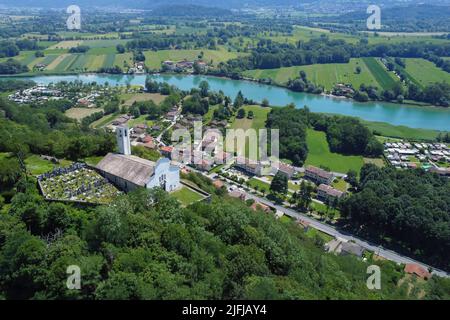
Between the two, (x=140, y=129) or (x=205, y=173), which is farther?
(x=140, y=129)

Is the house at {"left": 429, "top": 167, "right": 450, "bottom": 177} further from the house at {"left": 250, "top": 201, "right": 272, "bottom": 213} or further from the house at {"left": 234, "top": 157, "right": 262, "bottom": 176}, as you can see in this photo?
the house at {"left": 250, "top": 201, "right": 272, "bottom": 213}

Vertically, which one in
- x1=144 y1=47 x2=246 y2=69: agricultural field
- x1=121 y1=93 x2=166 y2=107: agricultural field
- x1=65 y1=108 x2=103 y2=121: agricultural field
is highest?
x1=144 y1=47 x2=246 y2=69: agricultural field

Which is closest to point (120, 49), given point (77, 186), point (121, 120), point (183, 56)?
point (183, 56)

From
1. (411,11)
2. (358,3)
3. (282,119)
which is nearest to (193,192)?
(282,119)

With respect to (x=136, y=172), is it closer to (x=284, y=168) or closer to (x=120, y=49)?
(x=284, y=168)

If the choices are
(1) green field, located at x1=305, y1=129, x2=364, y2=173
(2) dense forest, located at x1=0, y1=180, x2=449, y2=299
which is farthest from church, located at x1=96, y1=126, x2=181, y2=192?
(1) green field, located at x1=305, y1=129, x2=364, y2=173

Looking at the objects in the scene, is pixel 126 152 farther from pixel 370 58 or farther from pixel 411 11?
pixel 411 11
